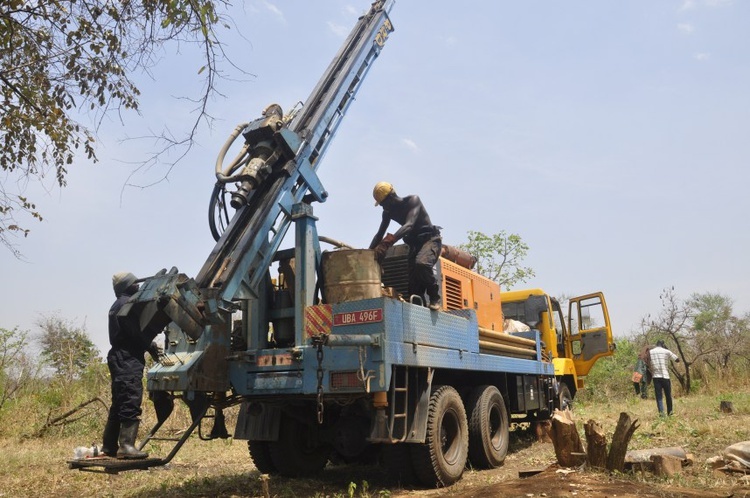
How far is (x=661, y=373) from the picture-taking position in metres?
12.4

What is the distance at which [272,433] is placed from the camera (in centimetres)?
678

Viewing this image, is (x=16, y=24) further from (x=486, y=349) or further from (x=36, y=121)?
(x=486, y=349)

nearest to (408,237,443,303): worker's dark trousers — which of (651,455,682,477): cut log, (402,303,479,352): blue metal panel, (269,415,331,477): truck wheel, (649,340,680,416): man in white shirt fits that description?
(402,303,479,352): blue metal panel

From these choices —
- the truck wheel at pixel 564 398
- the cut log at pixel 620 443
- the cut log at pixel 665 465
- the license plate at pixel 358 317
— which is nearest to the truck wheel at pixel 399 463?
the license plate at pixel 358 317

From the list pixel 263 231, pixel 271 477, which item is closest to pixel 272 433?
pixel 271 477

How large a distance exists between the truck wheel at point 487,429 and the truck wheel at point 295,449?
186 centimetres

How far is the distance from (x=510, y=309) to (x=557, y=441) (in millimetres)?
6292

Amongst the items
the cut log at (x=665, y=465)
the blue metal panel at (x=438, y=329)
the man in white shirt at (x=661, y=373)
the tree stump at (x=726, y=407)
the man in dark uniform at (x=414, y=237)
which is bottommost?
the cut log at (x=665, y=465)

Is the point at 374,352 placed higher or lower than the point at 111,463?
higher

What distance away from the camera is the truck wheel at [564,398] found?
38.6 ft

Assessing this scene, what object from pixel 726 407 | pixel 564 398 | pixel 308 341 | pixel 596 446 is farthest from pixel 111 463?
pixel 726 407

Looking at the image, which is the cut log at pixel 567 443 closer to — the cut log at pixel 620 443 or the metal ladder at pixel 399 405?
the cut log at pixel 620 443

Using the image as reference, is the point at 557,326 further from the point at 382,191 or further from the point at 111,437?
the point at 111,437

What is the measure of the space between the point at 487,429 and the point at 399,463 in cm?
164
